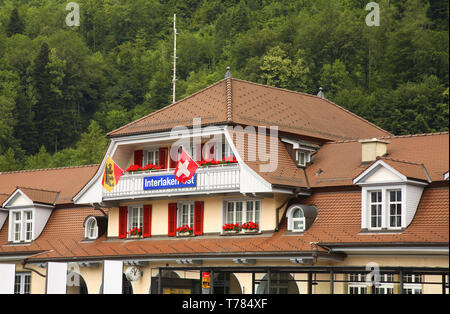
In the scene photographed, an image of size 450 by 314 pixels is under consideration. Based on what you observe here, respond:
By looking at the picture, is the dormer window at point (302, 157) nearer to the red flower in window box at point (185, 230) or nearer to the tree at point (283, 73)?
the red flower in window box at point (185, 230)

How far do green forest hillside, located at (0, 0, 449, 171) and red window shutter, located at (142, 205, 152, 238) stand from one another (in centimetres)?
3376

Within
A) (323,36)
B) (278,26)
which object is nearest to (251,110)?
(323,36)

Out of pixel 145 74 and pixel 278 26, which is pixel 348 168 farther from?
pixel 145 74

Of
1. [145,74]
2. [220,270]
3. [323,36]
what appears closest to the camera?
[220,270]

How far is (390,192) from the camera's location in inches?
1470

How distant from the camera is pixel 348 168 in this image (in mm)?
40219

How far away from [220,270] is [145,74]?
96.6 meters

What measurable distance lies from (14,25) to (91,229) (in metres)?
98.6

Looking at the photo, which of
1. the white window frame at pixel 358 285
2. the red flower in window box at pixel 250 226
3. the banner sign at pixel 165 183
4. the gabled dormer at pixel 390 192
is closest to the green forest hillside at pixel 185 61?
the banner sign at pixel 165 183

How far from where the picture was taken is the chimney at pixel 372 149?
3981cm

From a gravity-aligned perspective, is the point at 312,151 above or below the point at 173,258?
above

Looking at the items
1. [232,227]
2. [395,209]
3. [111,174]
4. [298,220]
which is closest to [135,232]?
[111,174]

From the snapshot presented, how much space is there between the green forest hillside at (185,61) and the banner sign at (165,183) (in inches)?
1342

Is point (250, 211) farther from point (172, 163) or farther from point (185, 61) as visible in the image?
point (185, 61)
